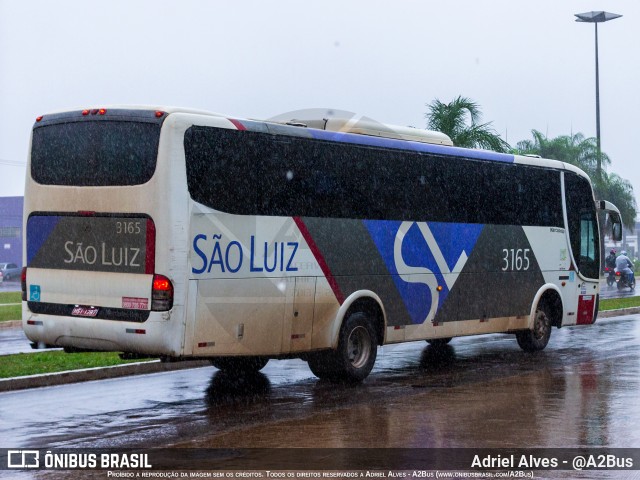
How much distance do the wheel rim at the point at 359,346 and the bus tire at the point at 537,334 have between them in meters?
4.64

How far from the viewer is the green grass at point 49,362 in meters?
14.6

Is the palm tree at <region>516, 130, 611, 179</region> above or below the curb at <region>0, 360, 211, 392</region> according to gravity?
above

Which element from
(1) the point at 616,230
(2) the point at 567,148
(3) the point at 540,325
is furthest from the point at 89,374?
(2) the point at 567,148

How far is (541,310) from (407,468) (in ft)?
A: 34.6

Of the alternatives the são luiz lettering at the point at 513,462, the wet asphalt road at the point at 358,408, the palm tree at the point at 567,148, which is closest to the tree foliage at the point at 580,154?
the palm tree at the point at 567,148

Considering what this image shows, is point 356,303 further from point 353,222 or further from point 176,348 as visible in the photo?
point 176,348

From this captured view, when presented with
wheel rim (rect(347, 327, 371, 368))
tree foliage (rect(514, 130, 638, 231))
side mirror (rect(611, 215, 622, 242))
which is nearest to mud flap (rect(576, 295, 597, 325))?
side mirror (rect(611, 215, 622, 242))

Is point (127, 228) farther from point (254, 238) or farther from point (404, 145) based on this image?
point (404, 145)

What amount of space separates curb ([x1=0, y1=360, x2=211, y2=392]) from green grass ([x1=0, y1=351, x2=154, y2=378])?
0.85 ft

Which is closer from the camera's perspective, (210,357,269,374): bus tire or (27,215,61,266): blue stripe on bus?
(27,215,61,266): blue stripe on bus

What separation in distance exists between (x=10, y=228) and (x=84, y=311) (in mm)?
81139

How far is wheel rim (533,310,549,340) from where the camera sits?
18303mm

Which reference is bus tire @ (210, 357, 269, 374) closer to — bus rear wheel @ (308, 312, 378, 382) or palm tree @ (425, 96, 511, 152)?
bus rear wheel @ (308, 312, 378, 382)

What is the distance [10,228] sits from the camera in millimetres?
89812
